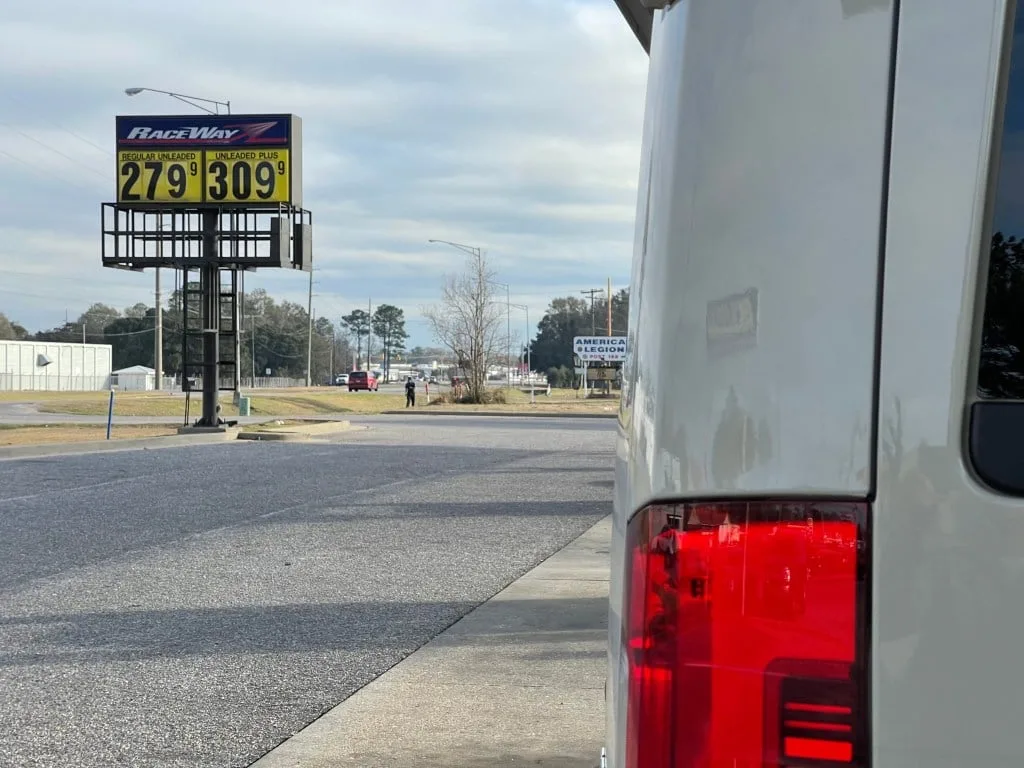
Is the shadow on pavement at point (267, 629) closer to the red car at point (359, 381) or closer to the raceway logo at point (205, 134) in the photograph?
the raceway logo at point (205, 134)

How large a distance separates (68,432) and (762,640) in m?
29.6

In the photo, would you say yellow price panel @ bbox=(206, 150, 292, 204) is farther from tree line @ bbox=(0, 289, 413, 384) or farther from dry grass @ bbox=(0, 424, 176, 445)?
tree line @ bbox=(0, 289, 413, 384)

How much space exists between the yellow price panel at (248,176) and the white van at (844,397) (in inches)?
1140

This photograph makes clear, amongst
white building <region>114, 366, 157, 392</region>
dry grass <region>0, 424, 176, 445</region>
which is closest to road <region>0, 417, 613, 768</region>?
dry grass <region>0, 424, 176, 445</region>

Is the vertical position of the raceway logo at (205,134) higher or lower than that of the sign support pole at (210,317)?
higher

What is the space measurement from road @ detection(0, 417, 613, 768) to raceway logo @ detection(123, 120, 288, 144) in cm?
1381

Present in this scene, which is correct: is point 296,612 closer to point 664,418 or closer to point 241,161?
point 664,418

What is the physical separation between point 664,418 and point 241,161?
2964cm

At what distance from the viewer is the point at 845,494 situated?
1398mm

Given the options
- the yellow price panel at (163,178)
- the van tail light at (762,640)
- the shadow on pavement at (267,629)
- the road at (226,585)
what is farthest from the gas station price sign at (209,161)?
the van tail light at (762,640)

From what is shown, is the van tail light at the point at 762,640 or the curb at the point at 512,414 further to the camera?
the curb at the point at 512,414

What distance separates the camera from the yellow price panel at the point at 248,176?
29375mm

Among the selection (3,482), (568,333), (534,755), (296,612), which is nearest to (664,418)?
(534,755)

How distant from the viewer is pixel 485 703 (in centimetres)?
534
